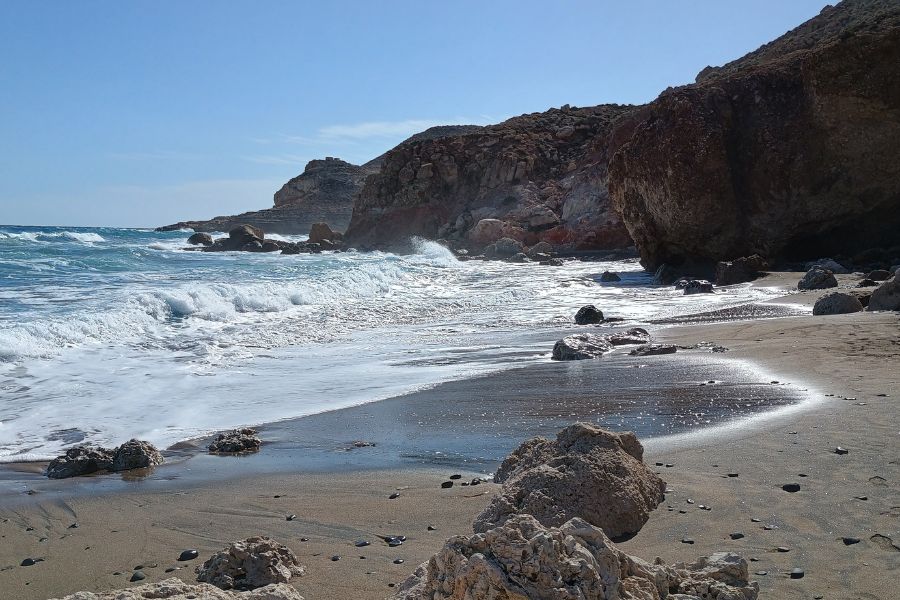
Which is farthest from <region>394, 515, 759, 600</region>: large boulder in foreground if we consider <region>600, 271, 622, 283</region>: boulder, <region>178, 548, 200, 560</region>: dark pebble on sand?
<region>600, 271, 622, 283</region>: boulder

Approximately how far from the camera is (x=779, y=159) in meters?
17.7

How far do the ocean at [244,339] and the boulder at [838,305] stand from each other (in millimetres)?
2368

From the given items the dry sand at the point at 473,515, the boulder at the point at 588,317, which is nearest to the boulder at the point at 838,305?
the boulder at the point at 588,317

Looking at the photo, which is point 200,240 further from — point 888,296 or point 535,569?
point 535,569

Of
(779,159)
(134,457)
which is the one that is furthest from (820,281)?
(134,457)

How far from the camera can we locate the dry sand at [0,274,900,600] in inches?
115

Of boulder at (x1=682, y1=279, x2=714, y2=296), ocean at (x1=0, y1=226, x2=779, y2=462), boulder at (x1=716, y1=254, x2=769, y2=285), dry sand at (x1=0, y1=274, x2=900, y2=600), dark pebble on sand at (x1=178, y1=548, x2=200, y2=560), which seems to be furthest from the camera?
boulder at (x1=716, y1=254, x2=769, y2=285)

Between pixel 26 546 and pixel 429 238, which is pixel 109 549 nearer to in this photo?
pixel 26 546

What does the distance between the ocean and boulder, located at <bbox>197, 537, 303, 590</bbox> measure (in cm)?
293

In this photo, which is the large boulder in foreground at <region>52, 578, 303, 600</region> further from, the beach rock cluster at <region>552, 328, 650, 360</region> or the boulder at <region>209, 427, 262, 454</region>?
the beach rock cluster at <region>552, 328, 650, 360</region>

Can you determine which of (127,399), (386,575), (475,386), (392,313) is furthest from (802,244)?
(386,575)

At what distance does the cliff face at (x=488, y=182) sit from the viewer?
34.1 meters

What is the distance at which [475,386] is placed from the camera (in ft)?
23.4

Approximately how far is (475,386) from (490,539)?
5.07 metres
